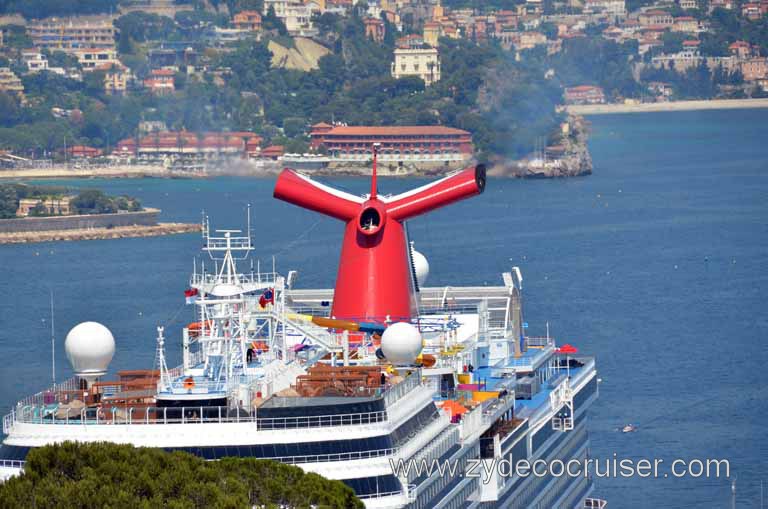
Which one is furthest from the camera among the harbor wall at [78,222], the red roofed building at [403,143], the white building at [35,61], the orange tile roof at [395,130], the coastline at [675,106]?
the coastline at [675,106]

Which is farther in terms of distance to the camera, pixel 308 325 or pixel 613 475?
pixel 613 475

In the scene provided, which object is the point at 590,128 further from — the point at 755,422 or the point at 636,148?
the point at 755,422

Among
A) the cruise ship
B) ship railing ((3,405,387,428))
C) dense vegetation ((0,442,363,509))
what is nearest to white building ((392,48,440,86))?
the cruise ship

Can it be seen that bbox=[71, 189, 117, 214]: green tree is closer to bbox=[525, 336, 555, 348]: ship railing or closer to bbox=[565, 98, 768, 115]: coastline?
bbox=[525, 336, 555, 348]: ship railing

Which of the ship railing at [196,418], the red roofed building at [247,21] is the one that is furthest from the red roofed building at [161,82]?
the ship railing at [196,418]

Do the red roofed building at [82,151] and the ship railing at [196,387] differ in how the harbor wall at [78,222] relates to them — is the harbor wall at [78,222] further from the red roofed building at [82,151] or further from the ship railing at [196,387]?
the ship railing at [196,387]

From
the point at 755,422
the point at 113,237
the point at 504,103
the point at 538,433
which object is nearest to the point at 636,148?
the point at 504,103
